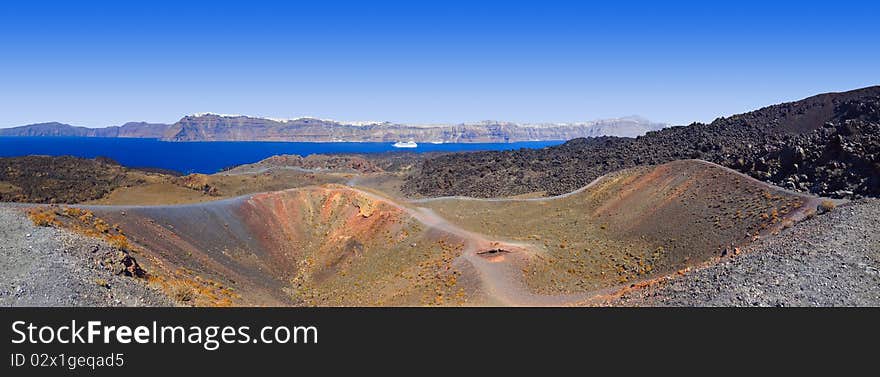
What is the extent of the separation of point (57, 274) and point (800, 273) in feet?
83.7

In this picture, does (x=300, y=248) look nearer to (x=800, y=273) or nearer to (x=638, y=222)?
(x=638, y=222)

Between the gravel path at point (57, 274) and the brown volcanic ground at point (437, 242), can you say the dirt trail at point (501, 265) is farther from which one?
the gravel path at point (57, 274)

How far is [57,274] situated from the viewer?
1538cm

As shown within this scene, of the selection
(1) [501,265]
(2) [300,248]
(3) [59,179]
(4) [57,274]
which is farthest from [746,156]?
(3) [59,179]

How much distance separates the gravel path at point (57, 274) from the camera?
1422 centimetres

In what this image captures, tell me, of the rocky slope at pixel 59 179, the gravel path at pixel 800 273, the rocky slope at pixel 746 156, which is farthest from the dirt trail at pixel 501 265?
the rocky slope at pixel 59 179

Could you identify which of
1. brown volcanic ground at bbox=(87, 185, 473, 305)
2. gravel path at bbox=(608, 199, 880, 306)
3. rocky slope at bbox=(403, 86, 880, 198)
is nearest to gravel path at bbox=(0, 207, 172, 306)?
Answer: brown volcanic ground at bbox=(87, 185, 473, 305)

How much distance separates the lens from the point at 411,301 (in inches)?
1042

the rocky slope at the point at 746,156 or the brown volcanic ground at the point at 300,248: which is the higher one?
the rocky slope at the point at 746,156

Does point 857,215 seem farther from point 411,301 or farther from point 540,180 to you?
point 540,180

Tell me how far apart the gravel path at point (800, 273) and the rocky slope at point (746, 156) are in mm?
8797

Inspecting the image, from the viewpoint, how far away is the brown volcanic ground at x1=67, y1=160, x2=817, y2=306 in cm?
2628
